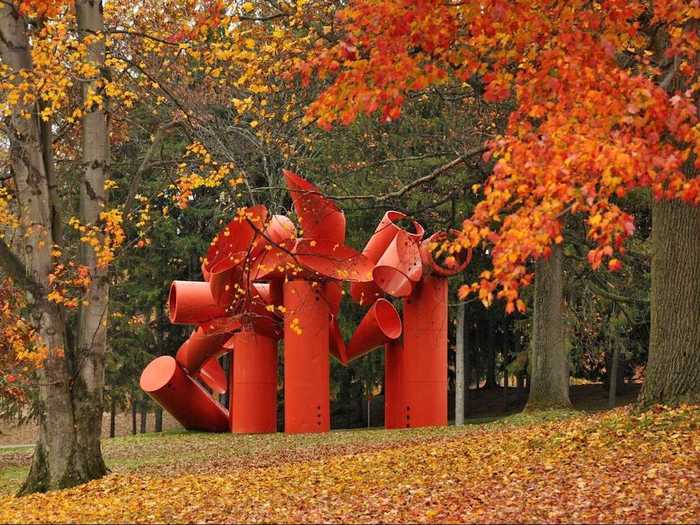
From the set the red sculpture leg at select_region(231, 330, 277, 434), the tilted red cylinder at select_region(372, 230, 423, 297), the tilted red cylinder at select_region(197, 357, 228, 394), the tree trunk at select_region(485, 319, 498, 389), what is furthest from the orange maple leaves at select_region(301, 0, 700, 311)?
the tree trunk at select_region(485, 319, 498, 389)

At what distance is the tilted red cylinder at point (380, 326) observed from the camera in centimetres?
2300

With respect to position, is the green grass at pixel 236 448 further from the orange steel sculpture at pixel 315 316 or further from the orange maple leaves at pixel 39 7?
the orange maple leaves at pixel 39 7

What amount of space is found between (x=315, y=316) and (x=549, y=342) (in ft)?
15.5

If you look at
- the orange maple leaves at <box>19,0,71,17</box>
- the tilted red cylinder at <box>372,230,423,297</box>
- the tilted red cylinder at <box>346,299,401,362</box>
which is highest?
the orange maple leaves at <box>19,0,71,17</box>

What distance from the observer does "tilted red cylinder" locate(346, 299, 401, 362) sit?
23.0m

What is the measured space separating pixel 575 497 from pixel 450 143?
1223cm

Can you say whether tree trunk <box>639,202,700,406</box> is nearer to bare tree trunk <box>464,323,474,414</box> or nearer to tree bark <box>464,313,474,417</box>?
tree bark <box>464,313,474,417</box>

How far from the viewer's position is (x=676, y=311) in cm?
1294

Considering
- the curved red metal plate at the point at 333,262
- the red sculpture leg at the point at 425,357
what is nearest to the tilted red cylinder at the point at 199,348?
the curved red metal plate at the point at 333,262

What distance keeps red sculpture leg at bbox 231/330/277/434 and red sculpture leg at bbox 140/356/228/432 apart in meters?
1.72

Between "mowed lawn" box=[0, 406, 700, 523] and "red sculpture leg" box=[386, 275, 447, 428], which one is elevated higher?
"red sculpture leg" box=[386, 275, 447, 428]

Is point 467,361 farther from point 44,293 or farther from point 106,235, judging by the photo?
point 44,293

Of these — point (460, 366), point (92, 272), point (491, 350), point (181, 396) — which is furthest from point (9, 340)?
point (491, 350)

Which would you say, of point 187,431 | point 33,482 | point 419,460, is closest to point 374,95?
point 419,460
